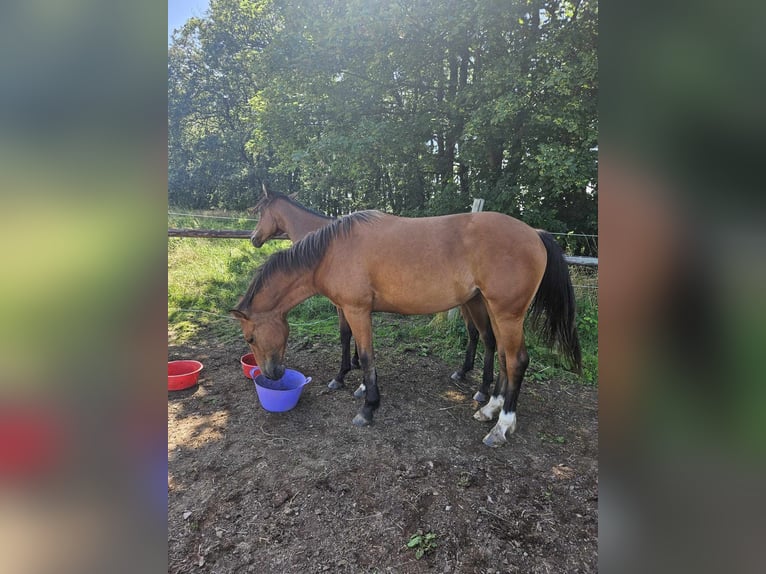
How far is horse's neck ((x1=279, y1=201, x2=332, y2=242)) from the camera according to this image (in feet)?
14.8

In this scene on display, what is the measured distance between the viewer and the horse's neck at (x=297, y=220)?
452 centimetres

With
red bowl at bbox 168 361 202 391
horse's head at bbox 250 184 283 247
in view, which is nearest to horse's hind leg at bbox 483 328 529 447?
red bowl at bbox 168 361 202 391

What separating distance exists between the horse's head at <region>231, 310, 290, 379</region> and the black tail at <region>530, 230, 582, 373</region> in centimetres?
206

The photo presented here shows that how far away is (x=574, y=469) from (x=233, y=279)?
19.9 feet

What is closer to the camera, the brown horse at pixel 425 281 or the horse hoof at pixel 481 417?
the brown horse at pixel 425 281

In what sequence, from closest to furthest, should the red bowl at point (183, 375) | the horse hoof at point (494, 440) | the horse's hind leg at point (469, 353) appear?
the horse hoof at point (494, 440), the red bowl at point (183, 375), the horse's hind leg at point (469, 353)

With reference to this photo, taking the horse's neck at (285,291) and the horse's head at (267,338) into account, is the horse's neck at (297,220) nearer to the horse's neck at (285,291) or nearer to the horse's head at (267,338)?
the horse's neck at (285,291)

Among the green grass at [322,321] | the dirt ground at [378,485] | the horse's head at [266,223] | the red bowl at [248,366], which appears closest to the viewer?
the dirt ground at [378,485]

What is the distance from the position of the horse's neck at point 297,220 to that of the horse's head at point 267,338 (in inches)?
68.8

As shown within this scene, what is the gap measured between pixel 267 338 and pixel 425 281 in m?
1.33

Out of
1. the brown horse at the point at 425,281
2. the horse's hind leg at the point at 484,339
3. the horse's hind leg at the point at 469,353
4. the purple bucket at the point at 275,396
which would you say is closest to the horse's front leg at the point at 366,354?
the brown horse at the point at 425,281

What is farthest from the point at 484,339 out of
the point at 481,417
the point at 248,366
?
the point at 248,366

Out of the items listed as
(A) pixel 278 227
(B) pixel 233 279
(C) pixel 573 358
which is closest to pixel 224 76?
(B) pixel 233 279
